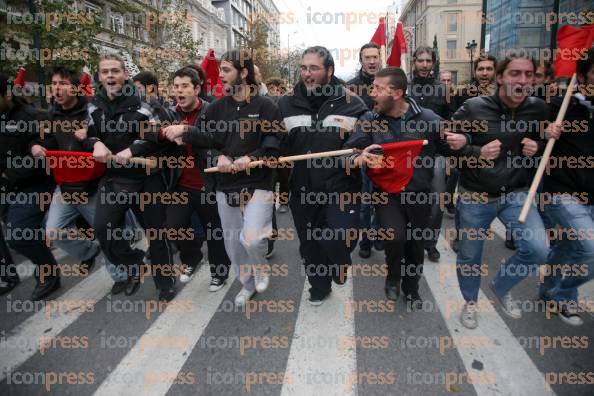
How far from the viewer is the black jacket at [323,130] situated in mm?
3623

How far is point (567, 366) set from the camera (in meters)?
2.89

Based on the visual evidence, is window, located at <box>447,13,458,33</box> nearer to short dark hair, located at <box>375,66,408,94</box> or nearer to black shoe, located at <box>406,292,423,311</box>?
short dark hair, located at <box>375,66,408,94</box>

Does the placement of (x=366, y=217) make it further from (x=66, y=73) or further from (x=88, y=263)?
(x=66, y=73)

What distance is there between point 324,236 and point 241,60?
1787mm

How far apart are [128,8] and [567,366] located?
18.7m

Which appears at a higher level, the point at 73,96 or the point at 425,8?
the point at 425,8

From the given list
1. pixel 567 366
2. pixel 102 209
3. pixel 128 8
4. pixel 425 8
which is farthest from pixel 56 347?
pixel 425 8

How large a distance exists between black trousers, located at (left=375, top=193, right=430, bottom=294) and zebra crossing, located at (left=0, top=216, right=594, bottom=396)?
331mm

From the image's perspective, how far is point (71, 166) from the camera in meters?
4.05

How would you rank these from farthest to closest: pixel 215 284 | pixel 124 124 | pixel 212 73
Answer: pixel 212 73
pixel 215 284
pixel 124 124

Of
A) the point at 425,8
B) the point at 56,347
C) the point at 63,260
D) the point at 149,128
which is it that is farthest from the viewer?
the point at 425,8

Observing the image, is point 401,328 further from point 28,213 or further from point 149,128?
point 28,213

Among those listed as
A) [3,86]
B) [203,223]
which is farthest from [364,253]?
[3,86]

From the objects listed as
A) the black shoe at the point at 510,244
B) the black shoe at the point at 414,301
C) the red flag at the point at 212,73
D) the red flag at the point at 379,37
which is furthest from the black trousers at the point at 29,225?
the black shoe at the point at 510,244
